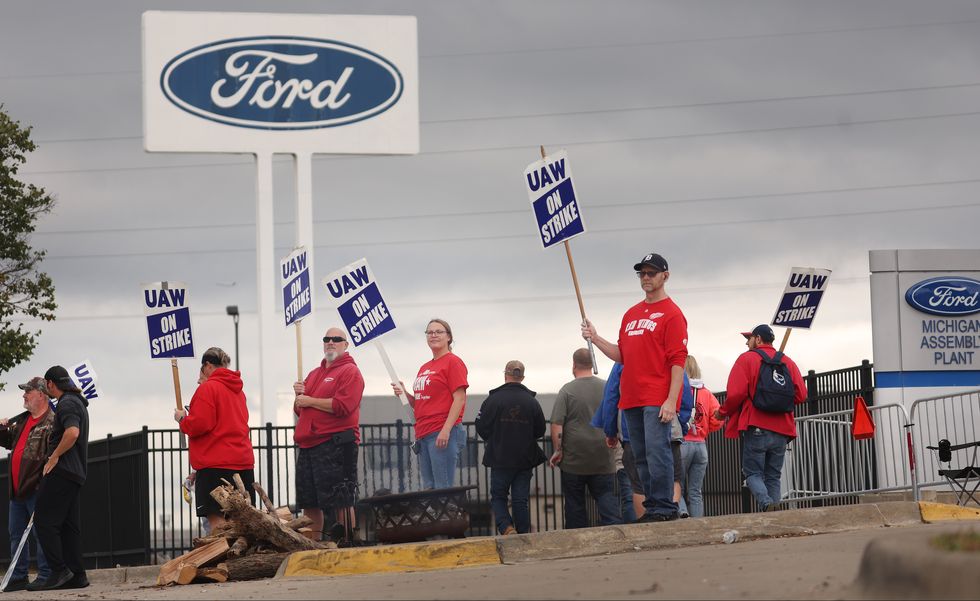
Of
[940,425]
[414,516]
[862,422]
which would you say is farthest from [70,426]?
[940,425]

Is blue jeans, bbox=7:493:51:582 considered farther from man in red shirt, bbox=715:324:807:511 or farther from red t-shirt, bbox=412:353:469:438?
man in red shirt, bbox=715:324:807:511

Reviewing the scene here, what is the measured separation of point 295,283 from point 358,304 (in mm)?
807

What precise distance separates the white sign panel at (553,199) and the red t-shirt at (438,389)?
1448mm

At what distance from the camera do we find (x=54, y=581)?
12.3 metres

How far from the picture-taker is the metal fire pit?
12.0 meters

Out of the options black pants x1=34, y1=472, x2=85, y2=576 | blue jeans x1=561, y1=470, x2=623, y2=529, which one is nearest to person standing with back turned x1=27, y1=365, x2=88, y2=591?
black pants x1=34, y1=472, x2=85, y2=576

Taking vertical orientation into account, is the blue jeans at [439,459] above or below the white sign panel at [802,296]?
below

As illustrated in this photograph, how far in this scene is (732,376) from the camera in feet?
44.8

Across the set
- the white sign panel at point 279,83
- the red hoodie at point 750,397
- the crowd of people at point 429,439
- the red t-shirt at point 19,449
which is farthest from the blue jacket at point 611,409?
the white sign panel at point 279,83

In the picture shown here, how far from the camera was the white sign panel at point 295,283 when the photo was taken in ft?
53.1

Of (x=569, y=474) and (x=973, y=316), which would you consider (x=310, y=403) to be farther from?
(x=973, y=316)

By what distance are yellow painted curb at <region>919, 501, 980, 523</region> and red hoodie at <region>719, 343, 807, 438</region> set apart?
1984 millimetres

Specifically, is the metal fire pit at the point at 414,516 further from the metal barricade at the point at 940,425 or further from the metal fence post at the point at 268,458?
the metal fence post at the point at 268,458

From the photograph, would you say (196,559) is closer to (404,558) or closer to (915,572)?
(404,558)
